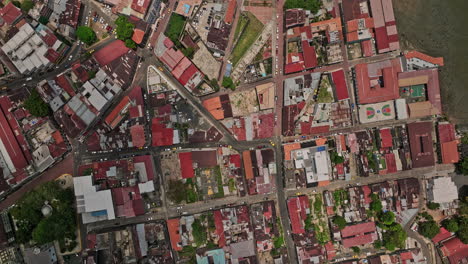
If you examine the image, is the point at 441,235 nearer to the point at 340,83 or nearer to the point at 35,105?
the point at 340,83

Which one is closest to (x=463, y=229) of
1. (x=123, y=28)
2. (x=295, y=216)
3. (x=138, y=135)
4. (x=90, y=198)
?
(x=295, y=216)

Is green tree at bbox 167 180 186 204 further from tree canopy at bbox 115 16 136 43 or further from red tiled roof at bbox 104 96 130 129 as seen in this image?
tree canopy at bbox 115 16 136 43

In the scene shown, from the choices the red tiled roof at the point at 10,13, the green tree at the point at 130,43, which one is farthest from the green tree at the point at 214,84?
the red tiled roof at the point at 10,13

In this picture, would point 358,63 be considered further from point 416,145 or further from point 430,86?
point 416,145

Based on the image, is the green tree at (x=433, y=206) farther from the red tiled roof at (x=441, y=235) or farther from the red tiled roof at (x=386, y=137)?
the red tiled roof at (x=386, y=137)

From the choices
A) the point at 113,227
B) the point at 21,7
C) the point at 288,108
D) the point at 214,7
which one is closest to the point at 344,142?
the point at 288,108
